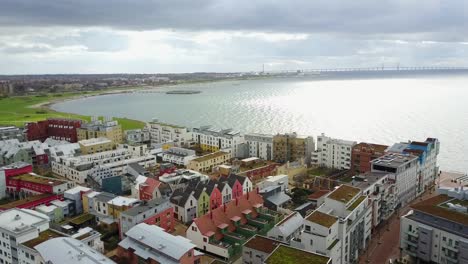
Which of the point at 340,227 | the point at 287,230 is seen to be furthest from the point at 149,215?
the point at 340,227

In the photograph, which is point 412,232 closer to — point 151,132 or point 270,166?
point 270,166

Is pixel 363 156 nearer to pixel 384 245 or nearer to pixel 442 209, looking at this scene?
pixel 384 245

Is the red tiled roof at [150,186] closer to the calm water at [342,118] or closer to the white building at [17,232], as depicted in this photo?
the white building at [17,232]

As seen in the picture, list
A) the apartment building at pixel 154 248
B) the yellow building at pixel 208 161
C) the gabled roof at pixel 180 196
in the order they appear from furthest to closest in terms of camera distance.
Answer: the yellow building at pixel 208 161 < the gabled roof at pixel 180 196 < the apartment building at pixel 154 248

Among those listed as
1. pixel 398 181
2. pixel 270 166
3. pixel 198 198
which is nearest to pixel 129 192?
pixel 198 198

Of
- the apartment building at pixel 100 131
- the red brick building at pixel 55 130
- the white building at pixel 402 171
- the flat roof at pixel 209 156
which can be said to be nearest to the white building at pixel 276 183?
the white building at pixel 402 171

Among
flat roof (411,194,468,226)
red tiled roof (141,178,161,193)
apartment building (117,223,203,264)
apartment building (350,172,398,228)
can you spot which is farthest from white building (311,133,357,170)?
apartment building (117,223,203,264)

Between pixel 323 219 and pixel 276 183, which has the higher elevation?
pixel 323 219
